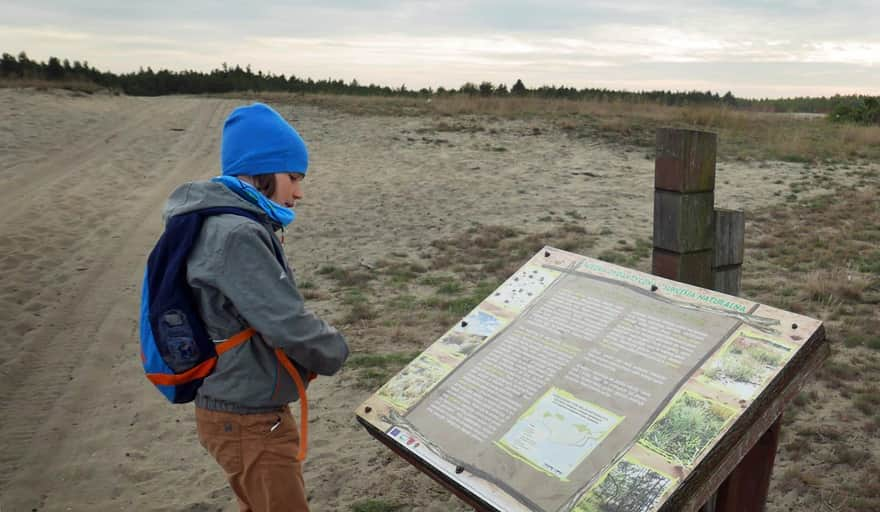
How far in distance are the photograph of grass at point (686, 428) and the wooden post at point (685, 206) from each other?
68 centimetres

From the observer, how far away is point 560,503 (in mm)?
1814

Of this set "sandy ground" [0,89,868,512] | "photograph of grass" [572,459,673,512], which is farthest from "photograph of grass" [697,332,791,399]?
"sandy ground" [0,89,868,512]

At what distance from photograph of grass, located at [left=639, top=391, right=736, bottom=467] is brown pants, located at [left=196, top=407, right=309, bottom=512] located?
1.00 m

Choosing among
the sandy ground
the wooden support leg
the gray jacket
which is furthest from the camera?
the sandy ground

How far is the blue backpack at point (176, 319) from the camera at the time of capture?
1.87 m

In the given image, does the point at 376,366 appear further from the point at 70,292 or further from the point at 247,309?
the point at 70,292

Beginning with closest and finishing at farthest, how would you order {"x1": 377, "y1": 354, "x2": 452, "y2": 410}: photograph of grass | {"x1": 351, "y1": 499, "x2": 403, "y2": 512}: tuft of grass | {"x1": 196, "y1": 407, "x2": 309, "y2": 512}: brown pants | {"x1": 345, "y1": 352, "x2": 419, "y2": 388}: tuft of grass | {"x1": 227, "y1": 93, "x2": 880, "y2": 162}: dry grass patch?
1. {"x1": 196, "y1": 407, "x2": 309, "y2": 512}: brown pants
2. {"x1": 377, "y1": 354, "x2": 452, "y2": 410}: photograph of grass
3. {"x1": 351, "y1": 499, "x2": 403, "y2": 512}: tuft of grass
4. {"x1": 345, "y1": 352, "x2": 419, "y2": 388}: tuft of grass
5. {"x1": 227, "y1": 93, "x2": 880, "y2": 162}: dry grass patch

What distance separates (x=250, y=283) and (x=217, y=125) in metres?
16.2

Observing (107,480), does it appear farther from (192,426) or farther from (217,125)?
(217,125)

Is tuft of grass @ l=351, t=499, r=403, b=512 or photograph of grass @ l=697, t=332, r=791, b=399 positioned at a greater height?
photograph of grass @ l=697, t=332, r=791, b=399

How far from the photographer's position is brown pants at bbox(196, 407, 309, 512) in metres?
2.00

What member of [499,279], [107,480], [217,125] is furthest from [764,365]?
[217,125]

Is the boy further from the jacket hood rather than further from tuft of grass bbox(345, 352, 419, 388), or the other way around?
tuft of grass bbox(345, 352, 419, 388)

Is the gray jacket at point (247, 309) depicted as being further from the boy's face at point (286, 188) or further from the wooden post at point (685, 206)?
the wooden post at point (685, 206)
